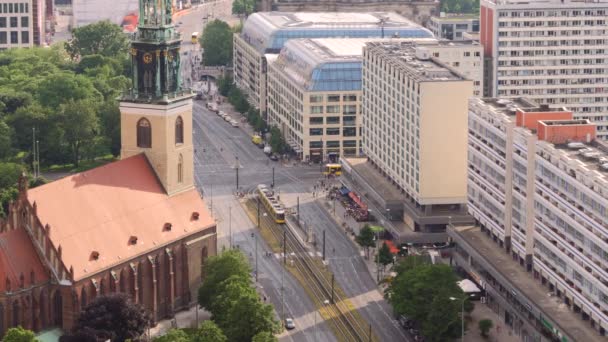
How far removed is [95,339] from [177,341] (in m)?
9.06

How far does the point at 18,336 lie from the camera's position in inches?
7707

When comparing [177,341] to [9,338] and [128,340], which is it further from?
[9,338]

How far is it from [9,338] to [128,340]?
1307cm

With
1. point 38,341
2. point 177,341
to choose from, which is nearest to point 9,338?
point 38,341

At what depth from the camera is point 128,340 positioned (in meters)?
200

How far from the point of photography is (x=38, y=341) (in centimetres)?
19888

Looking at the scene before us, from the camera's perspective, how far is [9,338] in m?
196

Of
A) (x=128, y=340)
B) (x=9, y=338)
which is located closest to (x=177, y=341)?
(x=128, y=340)

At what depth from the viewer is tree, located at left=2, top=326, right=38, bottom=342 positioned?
19555 centimetres

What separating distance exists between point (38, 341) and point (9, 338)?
13.7 ft

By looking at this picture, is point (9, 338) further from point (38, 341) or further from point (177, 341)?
point (177, 341)

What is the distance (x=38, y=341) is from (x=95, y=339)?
6.23m

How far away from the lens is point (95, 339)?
7869 inches

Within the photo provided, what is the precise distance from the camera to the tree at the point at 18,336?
19555 cm
